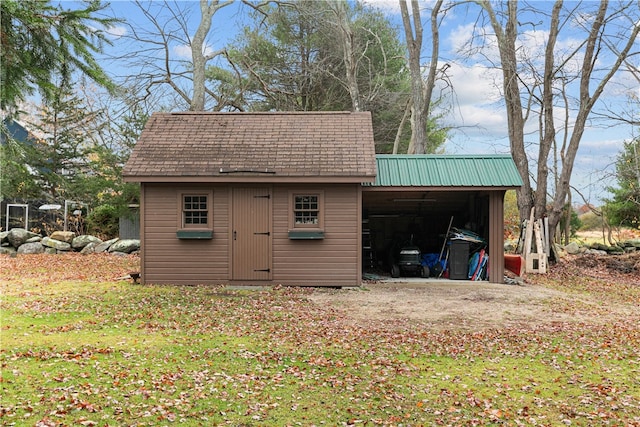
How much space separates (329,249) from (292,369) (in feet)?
21.5

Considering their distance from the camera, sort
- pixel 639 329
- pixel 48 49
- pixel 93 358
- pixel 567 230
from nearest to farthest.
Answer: pixel 48 49, pixel 93 358, pixel 639 329, pixel 567 230

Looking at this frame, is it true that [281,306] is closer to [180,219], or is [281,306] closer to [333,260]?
[333,260]

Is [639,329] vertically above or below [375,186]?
below

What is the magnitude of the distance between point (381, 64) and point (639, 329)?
19014 millimetres

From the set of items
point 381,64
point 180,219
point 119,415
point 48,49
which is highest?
point 381,64

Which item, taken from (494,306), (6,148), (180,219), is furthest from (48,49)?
(494,306)

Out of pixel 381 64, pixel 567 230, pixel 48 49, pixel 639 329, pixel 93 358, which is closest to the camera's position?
pixel 48 49

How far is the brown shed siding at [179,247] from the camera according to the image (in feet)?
43.0

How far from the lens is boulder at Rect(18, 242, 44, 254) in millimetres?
20516

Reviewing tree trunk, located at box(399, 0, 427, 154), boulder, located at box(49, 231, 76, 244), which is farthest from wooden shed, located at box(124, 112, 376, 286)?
boulder, located at box(49, 231, 76, 244)

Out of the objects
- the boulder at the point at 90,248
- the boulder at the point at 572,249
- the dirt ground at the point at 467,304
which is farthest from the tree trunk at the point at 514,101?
the boulder at the point at 90,248

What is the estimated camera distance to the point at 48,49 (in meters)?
5.50

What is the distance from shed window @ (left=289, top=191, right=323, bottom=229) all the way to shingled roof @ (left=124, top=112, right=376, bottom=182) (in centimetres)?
61

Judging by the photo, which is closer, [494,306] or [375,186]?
[494,306]
